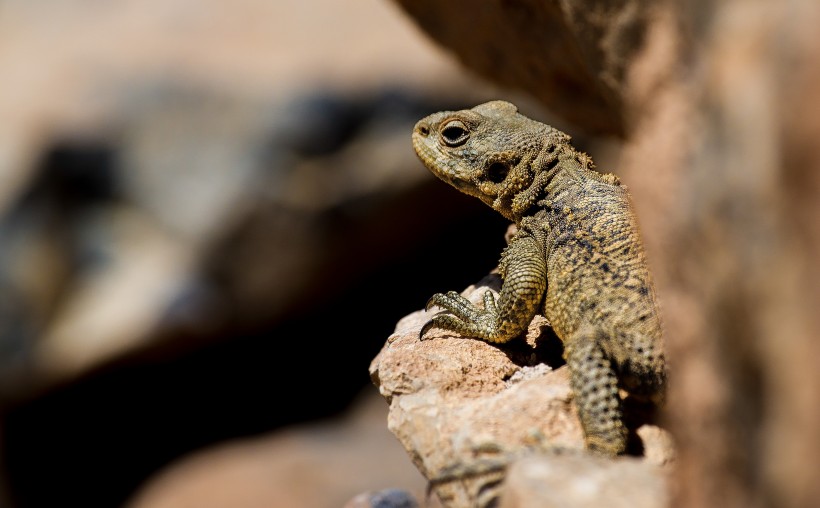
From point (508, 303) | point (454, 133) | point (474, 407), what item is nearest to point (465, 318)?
point (508, 303)

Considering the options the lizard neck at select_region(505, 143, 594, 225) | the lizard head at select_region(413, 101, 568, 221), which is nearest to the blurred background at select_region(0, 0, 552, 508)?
the lizard head at select_region(413, 101, 568, 221)

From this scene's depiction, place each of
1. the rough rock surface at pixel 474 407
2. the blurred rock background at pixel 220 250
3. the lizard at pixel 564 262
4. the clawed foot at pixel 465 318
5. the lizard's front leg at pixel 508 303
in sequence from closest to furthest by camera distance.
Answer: the rough rock surface at pixel 474 407, the lizard at pixel 564 262, the lizard's front leg at pixel 508 303, the clawed foot at pixel 465 318, the blurred rock background at pixel 220 250

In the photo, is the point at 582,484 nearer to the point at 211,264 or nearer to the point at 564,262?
A: the point at 564,262

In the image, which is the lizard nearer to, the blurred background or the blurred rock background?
the blurred rock background

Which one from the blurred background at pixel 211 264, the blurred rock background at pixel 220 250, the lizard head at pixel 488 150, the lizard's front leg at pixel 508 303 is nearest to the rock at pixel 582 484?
the lizard's front leg at pixel 508 303

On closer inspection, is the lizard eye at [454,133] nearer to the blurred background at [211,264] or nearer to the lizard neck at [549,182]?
the lizard neck at [549,182]

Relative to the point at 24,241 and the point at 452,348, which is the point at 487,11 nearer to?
the point at 452,348
